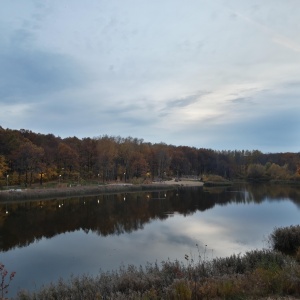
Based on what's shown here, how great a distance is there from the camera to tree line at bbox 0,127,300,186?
5856 cm

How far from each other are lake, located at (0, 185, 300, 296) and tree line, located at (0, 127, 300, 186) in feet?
80.2

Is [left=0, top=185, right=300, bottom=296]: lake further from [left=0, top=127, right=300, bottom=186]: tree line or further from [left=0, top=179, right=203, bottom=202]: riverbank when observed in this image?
[left=0, top=127, right=300, bottom=186]: tree line

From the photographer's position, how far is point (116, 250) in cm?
1731

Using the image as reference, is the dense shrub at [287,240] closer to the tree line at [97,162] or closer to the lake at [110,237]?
the lake at [110,237]

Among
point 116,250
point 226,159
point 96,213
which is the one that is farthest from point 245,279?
point 226,159

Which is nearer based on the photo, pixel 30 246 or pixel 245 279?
pixel 245 279

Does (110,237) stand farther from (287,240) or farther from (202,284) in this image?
(202,284)

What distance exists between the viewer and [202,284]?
724 centimetres

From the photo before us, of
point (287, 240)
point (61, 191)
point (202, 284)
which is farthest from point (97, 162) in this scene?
point (202, 284)

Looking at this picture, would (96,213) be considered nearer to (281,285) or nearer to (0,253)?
(0,253)

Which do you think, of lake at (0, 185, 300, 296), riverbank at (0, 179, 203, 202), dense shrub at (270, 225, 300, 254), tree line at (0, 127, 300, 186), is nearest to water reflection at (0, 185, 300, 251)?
lake at (0, 185, 300, 296)

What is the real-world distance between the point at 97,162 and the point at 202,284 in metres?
69.6

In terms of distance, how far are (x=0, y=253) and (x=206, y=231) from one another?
12.7m

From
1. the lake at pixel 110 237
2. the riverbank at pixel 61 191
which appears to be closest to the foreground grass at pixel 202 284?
the lake at pixel 110 237
